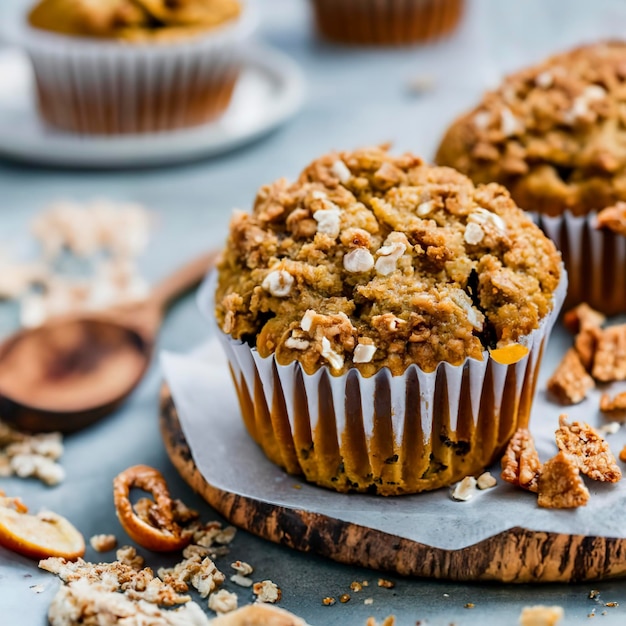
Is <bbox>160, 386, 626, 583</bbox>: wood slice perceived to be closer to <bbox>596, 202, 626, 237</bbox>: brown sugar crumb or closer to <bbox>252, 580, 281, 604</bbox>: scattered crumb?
<bbox>252, 580, 281, 604</bbox>: scattered crumb


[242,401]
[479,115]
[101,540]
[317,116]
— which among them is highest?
[479,115]

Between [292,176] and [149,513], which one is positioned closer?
[149,513]

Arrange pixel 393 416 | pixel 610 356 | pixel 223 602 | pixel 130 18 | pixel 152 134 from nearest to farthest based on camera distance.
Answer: pixel 223 602
pixel 393 416
pixel 610 356
pixel 130 18
pixel 152 134

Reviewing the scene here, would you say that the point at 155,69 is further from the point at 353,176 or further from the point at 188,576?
the point at 188,576

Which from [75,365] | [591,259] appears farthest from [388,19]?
[75,365]

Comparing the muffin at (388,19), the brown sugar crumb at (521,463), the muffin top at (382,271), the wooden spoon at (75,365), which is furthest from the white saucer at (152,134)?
the brown sugar crumb at (521,463)

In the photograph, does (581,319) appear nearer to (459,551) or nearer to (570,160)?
(570,160)

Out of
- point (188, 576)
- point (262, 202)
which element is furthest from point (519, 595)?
point (262, 202)
